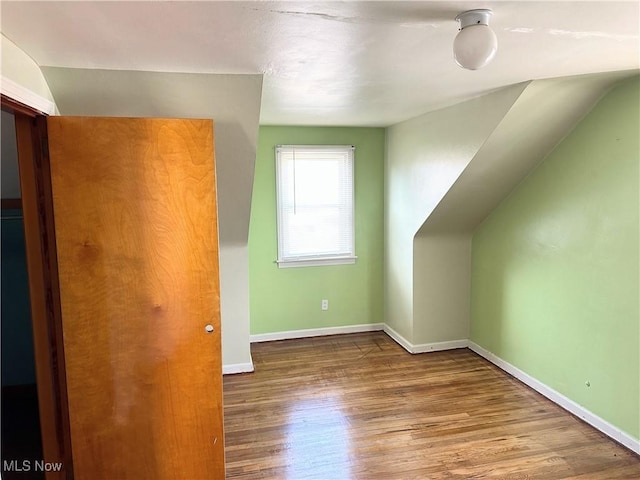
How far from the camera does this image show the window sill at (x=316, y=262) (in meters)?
4.22

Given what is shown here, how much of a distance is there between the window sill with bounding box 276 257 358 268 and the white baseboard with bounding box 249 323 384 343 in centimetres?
69

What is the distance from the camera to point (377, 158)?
4340 mm

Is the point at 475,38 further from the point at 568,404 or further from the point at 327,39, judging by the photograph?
the point at 568,404

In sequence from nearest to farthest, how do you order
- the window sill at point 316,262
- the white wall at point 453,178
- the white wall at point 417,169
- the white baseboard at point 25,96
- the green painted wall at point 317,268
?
1. the white baseboard at point 25,96
2. the white wall at point 453,178
3. the white wall at point 417,169
4. the green painted wall at point 317,268
5. the window sill at point 316,262

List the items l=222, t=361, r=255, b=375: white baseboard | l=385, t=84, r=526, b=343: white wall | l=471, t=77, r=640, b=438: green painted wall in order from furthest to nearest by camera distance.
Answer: l=222, t=361, r=255, b=375: white baseboard, l=385, t=84, r=526, b=343: white wall, l=471, t=77, r=640, b=438: green painted wall

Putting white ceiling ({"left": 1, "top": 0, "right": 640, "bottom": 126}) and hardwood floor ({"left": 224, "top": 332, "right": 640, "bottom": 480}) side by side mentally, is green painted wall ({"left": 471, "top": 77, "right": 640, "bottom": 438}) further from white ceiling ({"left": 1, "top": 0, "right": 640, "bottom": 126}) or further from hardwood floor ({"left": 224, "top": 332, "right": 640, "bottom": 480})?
white ceiling ({"left": 1, "top": 0, "right": 640, "bottom": 126})

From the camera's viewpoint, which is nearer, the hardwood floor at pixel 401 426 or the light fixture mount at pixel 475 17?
the light fixture mount at pixel 475 17

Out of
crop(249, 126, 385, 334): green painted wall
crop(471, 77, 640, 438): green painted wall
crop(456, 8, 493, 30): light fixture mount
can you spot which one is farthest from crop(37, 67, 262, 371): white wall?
crop(471, 77, 640, 438): green painted wall

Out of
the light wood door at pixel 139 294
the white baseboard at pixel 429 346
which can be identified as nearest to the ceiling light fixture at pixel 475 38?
the light wood door at pixel 139 294

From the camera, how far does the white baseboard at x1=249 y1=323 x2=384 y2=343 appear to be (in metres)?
4.27

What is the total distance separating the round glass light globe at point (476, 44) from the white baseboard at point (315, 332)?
11.1ft

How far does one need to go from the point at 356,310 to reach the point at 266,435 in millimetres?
2045

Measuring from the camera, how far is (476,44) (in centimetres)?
141
